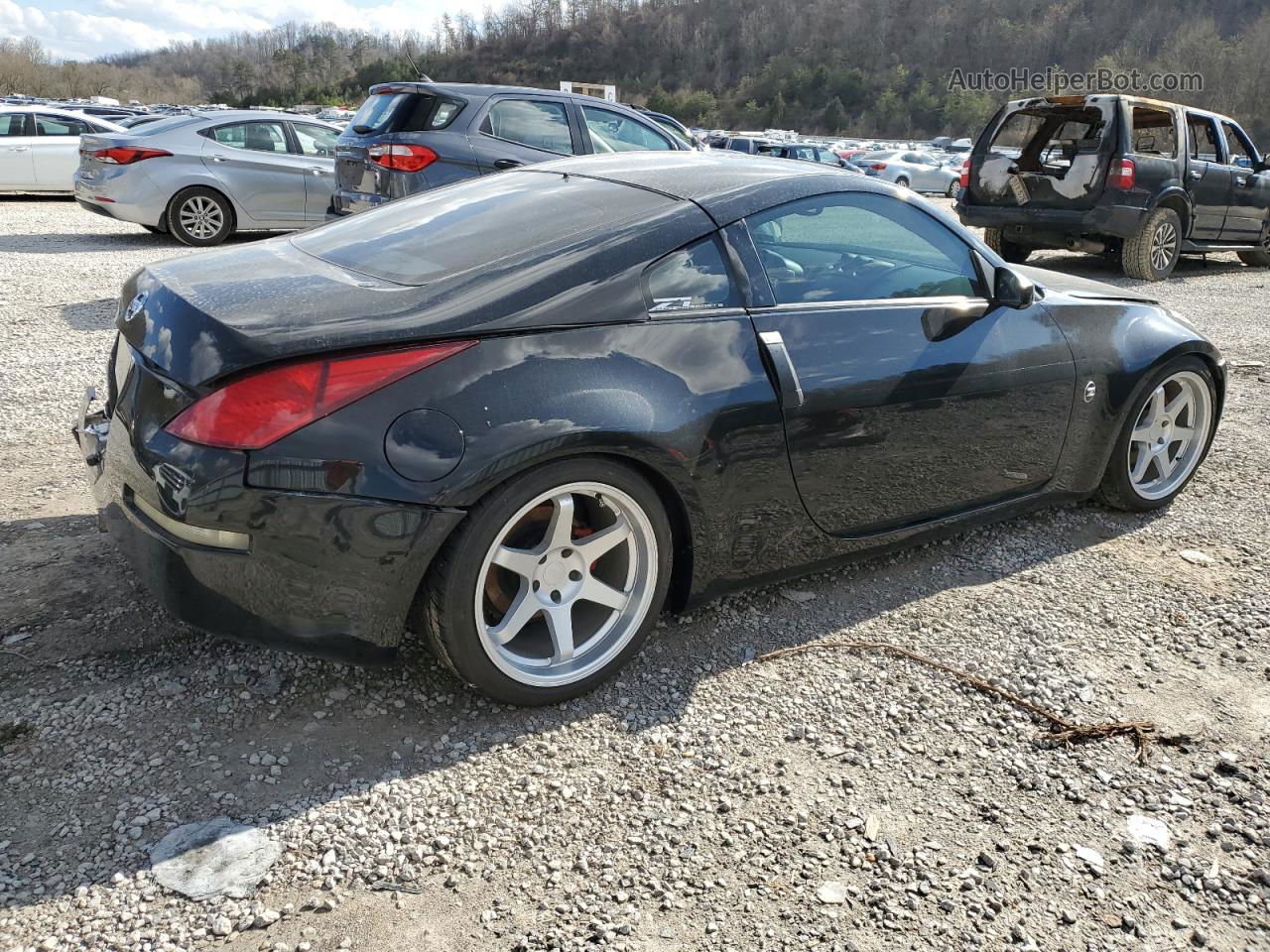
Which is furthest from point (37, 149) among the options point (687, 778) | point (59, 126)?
point (687, 778)

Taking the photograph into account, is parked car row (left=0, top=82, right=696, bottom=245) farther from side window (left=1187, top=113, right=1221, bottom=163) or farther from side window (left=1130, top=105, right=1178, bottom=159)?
side window (left=1187, top=113, right=1221, bottom=163)

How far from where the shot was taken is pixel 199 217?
1090 centimetres

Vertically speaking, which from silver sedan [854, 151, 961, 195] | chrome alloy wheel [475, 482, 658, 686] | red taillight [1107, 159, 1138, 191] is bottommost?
chrome alloy wheel [475, 482, 658, 686]

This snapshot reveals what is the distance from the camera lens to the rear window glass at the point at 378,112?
8008mm

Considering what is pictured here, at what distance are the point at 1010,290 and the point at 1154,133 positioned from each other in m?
8.65

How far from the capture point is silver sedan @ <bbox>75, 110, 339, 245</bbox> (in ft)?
34.5

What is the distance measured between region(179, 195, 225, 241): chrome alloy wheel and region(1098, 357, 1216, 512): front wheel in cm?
957

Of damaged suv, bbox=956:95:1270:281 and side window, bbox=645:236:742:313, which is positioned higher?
damaged suv, bbox=956:95:1270:281

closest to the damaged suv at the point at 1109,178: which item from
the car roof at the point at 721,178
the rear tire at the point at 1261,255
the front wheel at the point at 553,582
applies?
the rear tire at the point at 1261,255

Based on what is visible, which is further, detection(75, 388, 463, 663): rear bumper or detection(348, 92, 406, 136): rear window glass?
detection(348, 92, 406, 136): rear window glass

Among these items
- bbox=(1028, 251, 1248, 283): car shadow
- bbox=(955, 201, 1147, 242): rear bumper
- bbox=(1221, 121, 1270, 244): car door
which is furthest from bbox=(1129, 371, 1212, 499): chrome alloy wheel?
bbox=(1221, 121, 1270, 244): car door

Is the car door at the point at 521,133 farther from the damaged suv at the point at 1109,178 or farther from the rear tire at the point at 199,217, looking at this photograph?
the damaged suv at the point at 1109,178

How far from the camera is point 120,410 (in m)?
2.66

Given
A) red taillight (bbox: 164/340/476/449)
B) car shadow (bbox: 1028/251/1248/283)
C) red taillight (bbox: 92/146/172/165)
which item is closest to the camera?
red taillight (bbox: 164/340/476/449)
